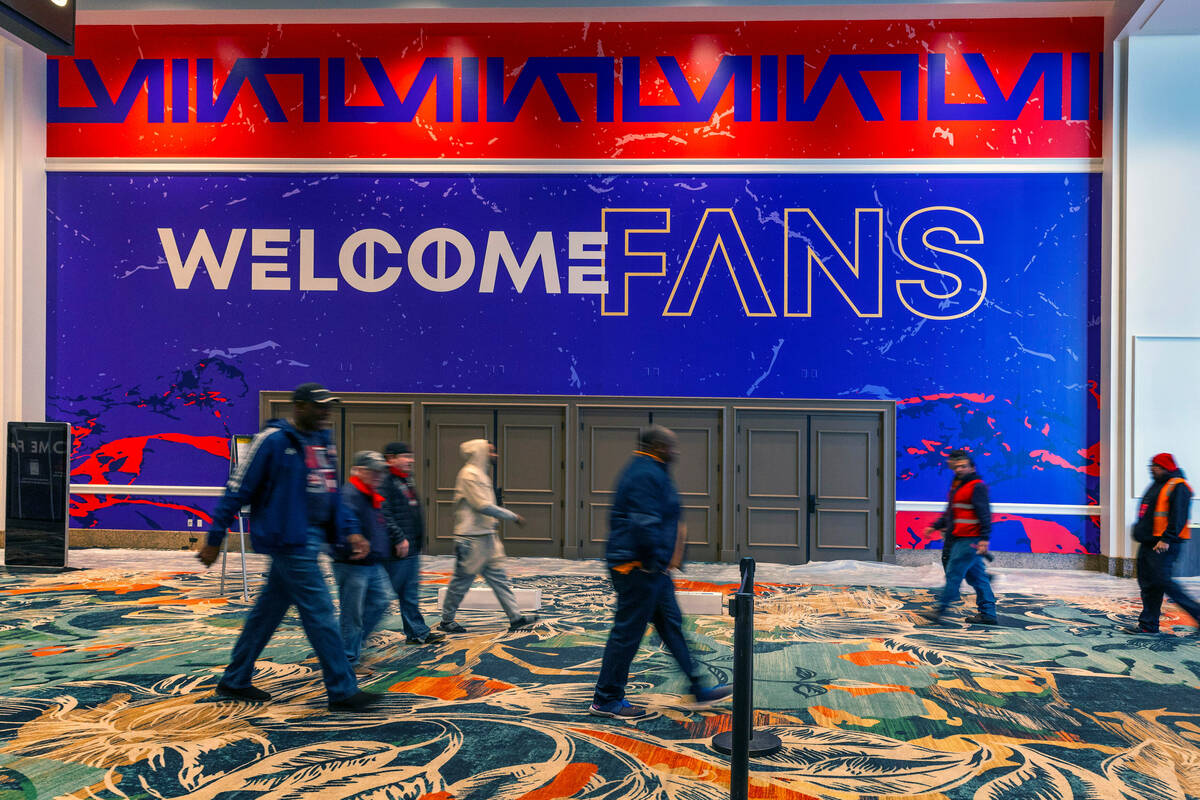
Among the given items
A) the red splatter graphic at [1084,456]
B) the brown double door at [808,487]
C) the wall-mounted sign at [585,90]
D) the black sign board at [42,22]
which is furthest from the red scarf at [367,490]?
the red splatter graphic at [1084,456]

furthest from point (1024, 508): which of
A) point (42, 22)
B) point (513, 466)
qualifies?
point (42, 22)

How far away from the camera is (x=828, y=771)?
407cm

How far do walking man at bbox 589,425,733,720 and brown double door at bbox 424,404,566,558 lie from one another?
646 cm

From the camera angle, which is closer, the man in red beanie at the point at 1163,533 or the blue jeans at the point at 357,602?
the blue jeans at the point at 357,602

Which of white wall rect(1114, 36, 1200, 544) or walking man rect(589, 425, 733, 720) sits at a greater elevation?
white wall rect(1114, 36, 1200, 544)

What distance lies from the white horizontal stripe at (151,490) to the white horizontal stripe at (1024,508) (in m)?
9.13

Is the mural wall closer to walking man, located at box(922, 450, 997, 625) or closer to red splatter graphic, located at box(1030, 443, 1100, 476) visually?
red splatter graphic, located at box(1030, 443, 1100, 476)

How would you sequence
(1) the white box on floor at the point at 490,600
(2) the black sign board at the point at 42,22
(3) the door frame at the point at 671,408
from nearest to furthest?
(2) the black sign board at the point at 42,22, (1) the white box on floor at the point at 490,600, (3) the door frame at the point at 671,408

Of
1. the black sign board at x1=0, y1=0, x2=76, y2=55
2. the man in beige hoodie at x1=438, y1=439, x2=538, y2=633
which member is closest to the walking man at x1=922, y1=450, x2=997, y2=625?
the man in beige hoodie at x1=438, y1=439, x2=538, y2=633

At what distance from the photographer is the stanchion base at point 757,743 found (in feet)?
14.0

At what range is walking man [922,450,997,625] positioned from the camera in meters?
7.26

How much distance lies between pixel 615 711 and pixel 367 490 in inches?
86.9

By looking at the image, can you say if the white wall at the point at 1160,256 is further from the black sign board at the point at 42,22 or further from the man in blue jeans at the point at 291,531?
the black sign board at the point at 42,22

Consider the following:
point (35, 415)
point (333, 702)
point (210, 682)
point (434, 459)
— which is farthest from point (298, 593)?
point (35, 415)
